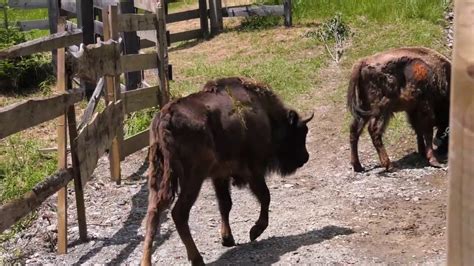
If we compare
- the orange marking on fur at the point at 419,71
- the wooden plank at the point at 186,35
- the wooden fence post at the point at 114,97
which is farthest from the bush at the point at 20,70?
the orange marking on fur at the point at 419,71

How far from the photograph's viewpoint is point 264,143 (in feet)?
23.6

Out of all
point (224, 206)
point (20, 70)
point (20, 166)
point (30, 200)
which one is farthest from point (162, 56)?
point (30, 200)

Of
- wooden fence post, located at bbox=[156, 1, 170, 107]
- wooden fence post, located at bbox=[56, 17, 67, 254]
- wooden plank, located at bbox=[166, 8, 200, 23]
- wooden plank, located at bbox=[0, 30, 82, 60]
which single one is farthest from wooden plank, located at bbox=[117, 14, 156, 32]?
wooden plank, located at bbox=[166, 8, 200, 23]

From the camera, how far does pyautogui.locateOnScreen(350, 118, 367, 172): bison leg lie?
9422mm

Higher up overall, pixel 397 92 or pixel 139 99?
pixel 397 92

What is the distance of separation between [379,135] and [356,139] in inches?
10.9

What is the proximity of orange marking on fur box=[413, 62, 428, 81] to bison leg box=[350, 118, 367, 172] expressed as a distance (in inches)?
32.4

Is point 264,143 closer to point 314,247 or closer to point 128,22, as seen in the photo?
point 314,247

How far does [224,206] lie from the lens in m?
6.97

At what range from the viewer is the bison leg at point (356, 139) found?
371 inches

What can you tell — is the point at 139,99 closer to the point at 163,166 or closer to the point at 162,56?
the point at 162,56

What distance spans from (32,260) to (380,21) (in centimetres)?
1254

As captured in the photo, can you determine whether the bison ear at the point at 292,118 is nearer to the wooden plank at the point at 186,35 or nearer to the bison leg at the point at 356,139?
the bison leg at the point at 356,139

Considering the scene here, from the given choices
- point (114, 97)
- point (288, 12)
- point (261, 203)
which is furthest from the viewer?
point (288, 12)
